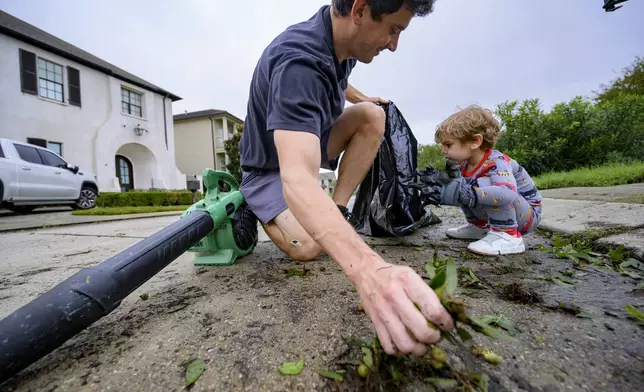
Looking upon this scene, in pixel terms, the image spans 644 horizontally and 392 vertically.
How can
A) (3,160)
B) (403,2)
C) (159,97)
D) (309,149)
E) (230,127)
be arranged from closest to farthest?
(309,149) < (403,2) < (3,160) < (159,97) < (230,127)

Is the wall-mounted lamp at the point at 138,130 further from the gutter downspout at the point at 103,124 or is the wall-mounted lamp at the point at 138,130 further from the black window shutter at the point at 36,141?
the black window shutter at the point at 36,141

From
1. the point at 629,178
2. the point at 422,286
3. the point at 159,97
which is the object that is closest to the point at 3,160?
the point at 422,286

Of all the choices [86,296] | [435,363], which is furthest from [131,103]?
[435,363]

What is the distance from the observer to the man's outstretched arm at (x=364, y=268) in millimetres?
516

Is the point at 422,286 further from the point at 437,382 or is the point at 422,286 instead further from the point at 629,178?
the point at 629,178

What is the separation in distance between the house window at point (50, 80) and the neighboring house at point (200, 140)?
9291 millimetres

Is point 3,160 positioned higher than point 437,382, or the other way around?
point 3,160

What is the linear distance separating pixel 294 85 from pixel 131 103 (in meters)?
14.1

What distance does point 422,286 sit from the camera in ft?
1.74

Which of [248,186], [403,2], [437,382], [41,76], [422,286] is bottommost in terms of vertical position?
[437,382]

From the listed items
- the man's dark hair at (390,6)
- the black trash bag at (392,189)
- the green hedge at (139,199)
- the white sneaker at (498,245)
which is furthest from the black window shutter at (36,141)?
the white sneaker at (498,245)

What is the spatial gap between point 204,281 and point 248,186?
0.61 meters

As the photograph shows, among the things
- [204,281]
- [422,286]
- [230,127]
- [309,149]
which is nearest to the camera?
[422,286]

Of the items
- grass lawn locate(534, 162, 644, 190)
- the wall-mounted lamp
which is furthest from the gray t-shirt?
the wall-mounted lamp
